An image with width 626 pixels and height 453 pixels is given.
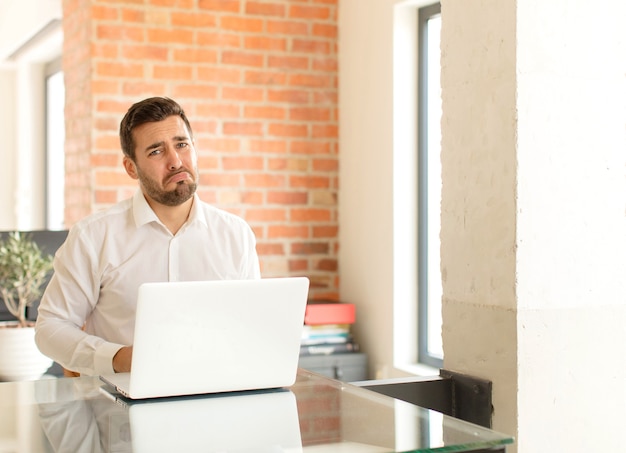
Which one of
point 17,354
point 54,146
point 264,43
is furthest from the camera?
point 54,146

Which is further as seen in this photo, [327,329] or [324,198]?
[324,198]

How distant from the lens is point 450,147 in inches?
96.2

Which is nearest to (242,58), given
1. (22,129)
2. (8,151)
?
(22,129)

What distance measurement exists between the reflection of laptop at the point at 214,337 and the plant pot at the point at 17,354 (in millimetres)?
1927

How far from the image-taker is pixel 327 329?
4277mm

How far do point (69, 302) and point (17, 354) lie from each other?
44.1 inches

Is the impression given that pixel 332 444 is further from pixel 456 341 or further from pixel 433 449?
pixel 456 341

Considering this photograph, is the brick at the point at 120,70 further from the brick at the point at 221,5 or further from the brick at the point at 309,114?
the brick at the point at 309,114

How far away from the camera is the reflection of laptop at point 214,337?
177 centimetres
